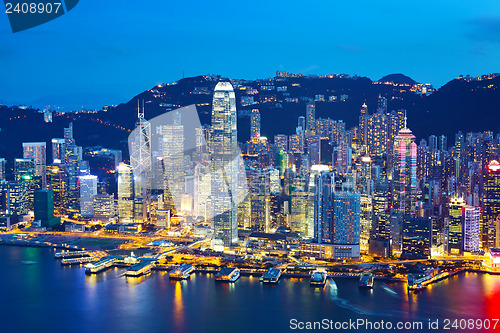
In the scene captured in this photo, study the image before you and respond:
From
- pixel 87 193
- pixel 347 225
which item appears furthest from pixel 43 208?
pixel 347 225

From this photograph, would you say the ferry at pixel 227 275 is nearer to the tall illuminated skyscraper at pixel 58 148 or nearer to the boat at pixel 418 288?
the boat at pixel 418 288

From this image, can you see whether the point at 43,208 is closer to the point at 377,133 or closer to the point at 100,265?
the point at 100,265

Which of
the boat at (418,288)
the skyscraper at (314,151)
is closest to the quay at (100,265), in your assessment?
the boat at (418,288)

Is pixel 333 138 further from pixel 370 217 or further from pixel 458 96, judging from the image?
pixel 370 217

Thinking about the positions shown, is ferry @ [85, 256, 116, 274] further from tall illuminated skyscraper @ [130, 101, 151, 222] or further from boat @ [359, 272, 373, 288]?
boat @ [359, 272, 373, 288]

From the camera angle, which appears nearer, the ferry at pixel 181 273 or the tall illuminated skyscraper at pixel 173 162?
the ferry at pixel 181 273
